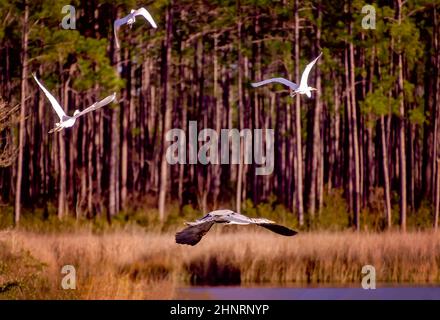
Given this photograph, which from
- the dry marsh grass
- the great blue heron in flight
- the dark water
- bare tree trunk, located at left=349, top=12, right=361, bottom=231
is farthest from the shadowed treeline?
the great blue heron in flight

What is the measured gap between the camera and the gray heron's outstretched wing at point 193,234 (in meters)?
10.7

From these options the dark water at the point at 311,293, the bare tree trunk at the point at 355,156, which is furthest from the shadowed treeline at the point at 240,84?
the dark water at the point at 311,293

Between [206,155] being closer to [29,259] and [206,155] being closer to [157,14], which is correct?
[157,14]

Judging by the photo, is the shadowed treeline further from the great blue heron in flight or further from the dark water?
the great blue heron in flight

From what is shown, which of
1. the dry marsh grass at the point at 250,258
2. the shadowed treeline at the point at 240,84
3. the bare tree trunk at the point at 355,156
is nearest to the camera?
the dry marsh grass at the point at 250,258

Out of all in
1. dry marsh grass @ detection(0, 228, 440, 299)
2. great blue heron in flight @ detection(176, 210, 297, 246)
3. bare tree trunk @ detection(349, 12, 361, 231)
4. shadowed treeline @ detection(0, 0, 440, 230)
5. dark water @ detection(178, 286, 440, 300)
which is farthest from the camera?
shadowed treeline @ detection(0, 0, 440, 230)

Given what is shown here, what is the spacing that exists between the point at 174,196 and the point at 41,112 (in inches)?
233

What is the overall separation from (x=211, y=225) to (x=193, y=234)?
9.8 inches

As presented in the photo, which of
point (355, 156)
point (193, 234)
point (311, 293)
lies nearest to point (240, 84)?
point (355, 156)

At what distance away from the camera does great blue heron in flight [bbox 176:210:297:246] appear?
10.6 metres

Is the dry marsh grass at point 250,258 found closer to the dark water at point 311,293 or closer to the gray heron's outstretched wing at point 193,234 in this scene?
the dark water at point 311,293

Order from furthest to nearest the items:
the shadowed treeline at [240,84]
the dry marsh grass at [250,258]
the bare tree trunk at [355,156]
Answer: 1. the shadowed treeline at [240,84]
2. the bare tree trunk at [355,156]
3. the dry marsh grass at [250,258]

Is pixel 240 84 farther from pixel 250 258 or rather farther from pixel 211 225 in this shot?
pixel 211 225
